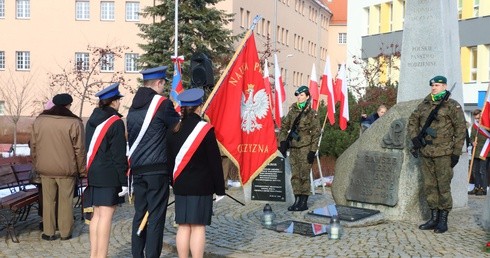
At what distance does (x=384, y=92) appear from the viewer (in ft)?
77.8

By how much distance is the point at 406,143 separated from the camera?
11641 millimetres

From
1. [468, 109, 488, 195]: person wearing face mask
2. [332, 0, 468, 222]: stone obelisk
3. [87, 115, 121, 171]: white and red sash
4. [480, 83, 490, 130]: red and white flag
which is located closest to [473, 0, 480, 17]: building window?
[468, 109, 488, 195]: person wearing face mask

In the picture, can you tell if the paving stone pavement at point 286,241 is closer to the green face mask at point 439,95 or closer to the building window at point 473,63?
the green face mask at point 439,95

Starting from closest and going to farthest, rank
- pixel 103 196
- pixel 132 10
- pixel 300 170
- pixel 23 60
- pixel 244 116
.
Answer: pixel 103 196
pixel 244 116
pixel 300 170
pixel 23 60
pixel 132 10

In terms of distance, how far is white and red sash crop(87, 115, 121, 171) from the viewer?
28.3 feet

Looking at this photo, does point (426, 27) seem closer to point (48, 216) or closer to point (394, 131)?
point (394, 131)

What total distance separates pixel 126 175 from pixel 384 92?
1604cm

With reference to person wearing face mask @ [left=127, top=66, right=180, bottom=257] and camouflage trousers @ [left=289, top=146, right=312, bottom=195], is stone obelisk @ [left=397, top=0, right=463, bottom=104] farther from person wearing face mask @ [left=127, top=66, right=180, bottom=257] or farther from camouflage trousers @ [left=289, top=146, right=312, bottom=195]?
person wearing face mask @ [left=127, top=66, right=180, bottom=257]

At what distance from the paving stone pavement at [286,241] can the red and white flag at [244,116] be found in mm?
977

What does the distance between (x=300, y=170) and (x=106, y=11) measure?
1924 inches

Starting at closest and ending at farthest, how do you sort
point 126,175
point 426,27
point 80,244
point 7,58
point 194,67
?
point 126,175, point 80,244, point 194,67, point 426,27, point 7,58

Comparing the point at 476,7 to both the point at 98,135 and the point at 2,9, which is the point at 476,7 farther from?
the point at 98,135

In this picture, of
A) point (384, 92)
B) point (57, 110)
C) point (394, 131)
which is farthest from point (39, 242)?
point (384, 92)

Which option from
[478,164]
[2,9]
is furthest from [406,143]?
[2,9]
